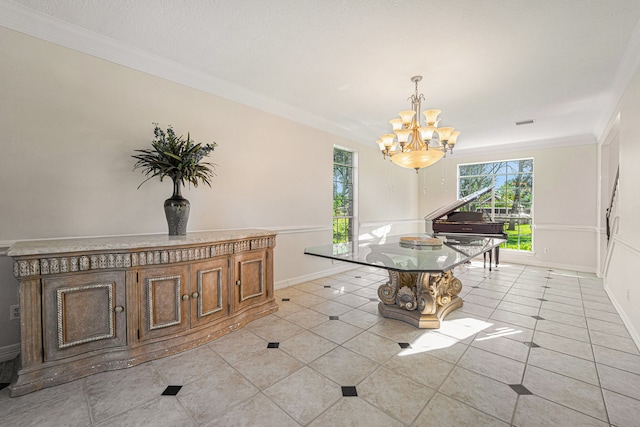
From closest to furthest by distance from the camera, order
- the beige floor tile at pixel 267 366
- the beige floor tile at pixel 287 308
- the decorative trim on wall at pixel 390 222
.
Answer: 1. the beige floor tile at pixel 267 366
2. the beige floor tile at pixel 287 308
3. the decorative trim on wall at pixel 390 222

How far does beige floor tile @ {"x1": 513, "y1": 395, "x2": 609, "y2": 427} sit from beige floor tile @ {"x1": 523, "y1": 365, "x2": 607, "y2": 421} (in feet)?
0.19

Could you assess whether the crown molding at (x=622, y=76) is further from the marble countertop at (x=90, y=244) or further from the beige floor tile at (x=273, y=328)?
the marble countertop at (x=90, y=244)

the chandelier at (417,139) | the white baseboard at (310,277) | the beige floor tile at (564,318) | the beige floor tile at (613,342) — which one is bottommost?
the beige floor tile at (564,318)

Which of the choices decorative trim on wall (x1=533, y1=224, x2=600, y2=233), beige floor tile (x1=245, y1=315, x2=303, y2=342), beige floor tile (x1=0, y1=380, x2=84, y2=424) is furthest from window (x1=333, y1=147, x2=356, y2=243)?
decorative trim on wall (x1=533, y1=224, x2=600, y2=233)

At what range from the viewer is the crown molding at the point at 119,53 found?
215 cm

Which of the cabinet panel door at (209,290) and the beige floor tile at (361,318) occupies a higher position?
the cabinet panel door at (209,290)

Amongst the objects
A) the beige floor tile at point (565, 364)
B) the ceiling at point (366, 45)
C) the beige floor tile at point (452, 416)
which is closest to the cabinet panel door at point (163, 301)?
the beige floor tile at point (452, 416)

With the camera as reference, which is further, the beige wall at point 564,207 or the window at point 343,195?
the beige wall at point 564,207

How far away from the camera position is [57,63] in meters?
2.32

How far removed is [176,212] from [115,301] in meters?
0.88

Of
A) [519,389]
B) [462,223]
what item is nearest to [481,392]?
[519,389]

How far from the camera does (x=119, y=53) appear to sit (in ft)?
8.48

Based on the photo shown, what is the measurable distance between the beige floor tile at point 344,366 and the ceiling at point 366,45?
9.15 ft

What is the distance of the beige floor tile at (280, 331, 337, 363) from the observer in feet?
7.54
